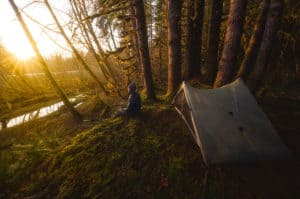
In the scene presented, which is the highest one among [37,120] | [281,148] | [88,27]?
[88,27]

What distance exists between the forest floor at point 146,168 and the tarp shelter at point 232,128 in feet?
1.27

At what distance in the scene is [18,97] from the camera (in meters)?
14.1

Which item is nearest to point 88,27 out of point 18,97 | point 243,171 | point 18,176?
point 18,97

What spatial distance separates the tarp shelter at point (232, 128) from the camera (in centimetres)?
314

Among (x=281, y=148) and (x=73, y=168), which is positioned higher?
(x=281, y=148)

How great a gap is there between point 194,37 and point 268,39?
3.07 meters

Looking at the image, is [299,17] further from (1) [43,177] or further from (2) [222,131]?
(1) [43,177]

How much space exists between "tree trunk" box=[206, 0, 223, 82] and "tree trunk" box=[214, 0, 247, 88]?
4.92 ft

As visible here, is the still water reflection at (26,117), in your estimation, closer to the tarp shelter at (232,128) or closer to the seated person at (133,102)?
the seated person at (133,102)

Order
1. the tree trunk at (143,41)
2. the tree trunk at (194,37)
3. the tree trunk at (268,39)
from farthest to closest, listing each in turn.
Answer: the tree trunk at (194,37)
the tree trunk at (143,41)
the tree trunk at (268,39)

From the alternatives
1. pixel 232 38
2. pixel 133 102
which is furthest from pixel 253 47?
pixel 133 102

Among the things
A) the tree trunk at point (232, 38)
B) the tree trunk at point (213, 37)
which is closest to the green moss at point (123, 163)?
the tree trunk at point (232, 38)

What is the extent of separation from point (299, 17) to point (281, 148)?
688 centimetres

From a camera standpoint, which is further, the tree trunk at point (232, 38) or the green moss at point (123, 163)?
the tree trunk at point (232, 38)
